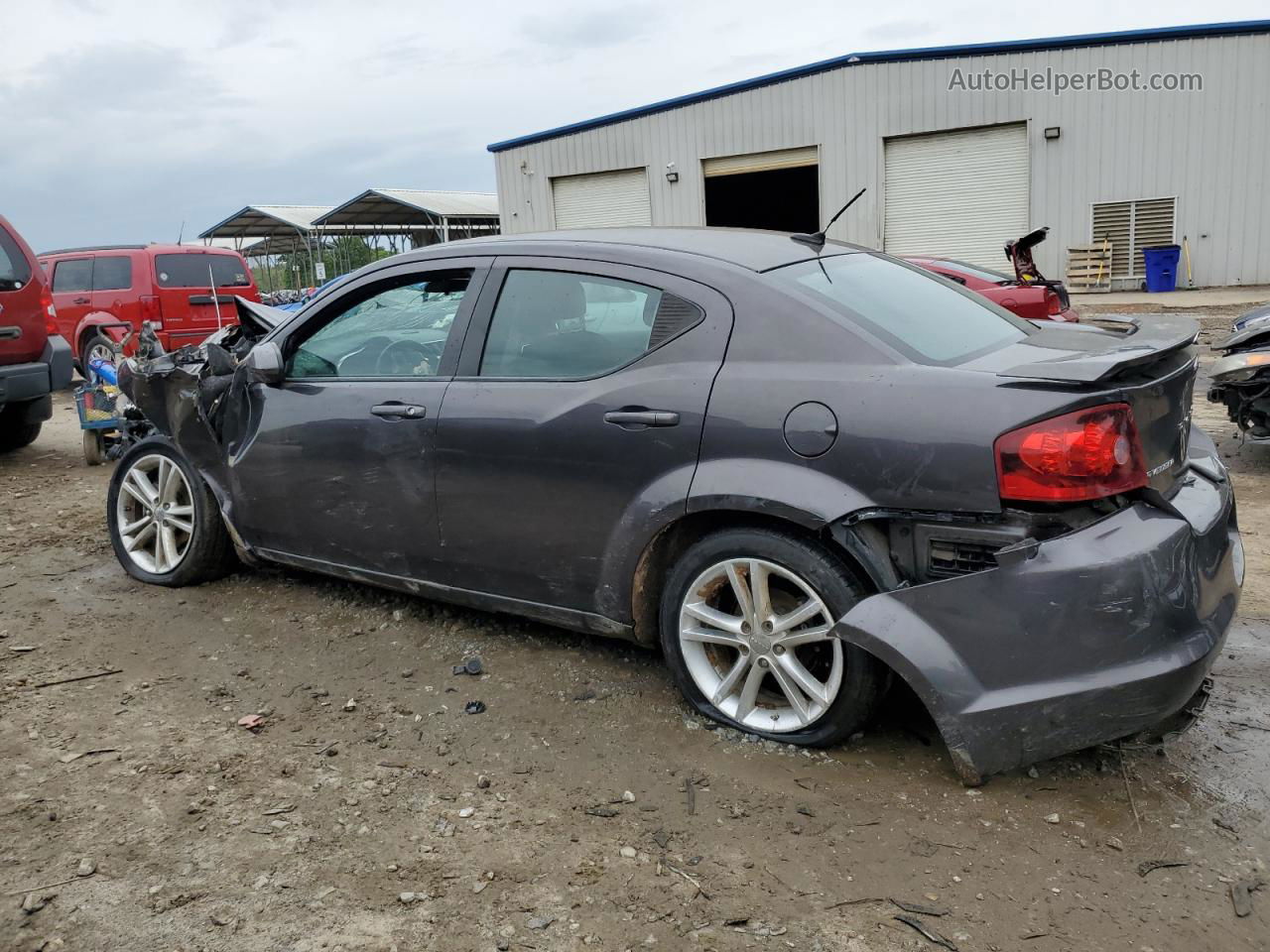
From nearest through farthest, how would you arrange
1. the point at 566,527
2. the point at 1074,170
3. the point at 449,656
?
1. the point at 566,527
2. the point at 449,656
3. the point at 1074,170

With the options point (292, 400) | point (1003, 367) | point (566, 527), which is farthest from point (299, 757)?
point (1003, 367)

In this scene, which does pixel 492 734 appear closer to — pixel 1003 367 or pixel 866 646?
pixel 866 646

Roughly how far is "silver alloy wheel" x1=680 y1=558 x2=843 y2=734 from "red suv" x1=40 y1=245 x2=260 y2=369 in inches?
464

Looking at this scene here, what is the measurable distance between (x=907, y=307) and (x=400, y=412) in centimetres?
184

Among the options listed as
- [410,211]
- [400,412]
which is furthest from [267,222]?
[400,412]

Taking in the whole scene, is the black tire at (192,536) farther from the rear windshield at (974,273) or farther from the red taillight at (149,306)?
the red taillight at (149,306)

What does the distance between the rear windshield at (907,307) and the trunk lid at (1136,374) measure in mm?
134

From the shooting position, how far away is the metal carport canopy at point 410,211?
3123 centimetres

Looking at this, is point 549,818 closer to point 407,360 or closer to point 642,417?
point 642,417

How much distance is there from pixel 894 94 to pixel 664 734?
1987 cm

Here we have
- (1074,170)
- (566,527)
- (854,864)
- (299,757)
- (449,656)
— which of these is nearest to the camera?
(854,864)

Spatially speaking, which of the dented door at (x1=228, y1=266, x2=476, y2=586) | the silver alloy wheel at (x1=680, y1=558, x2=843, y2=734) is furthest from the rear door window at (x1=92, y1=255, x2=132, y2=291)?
the silver alloy wheel at (x1=680, y1=558, x2=843, y2=734)

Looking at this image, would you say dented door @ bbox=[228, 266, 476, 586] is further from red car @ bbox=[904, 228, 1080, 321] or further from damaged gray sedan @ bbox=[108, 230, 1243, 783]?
red car @ bbox=[904, 228, 1080, 321]

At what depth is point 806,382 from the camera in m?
2.89
